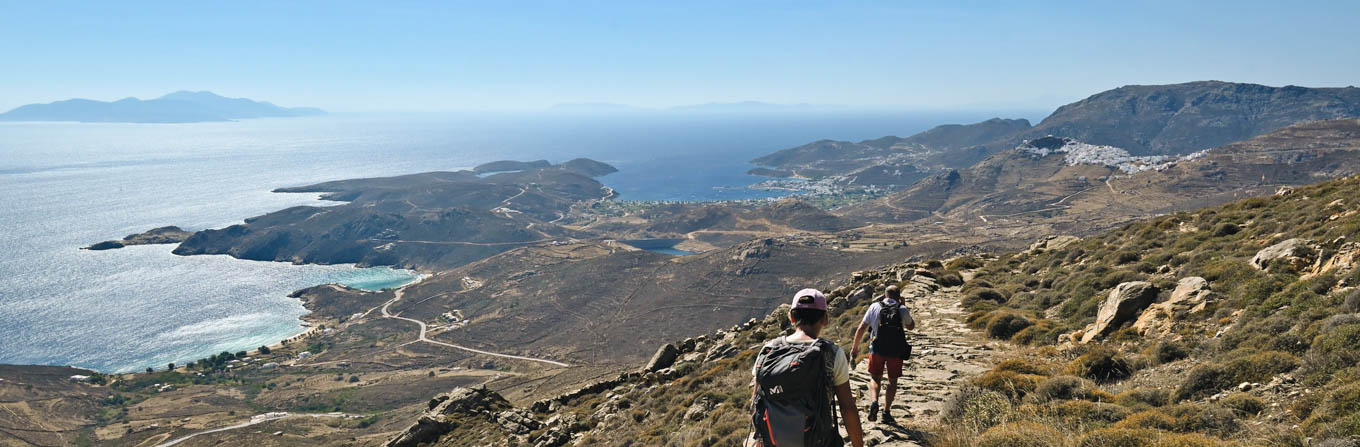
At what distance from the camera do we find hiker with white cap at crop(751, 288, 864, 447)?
15.8 feet

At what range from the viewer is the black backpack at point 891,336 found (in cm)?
937

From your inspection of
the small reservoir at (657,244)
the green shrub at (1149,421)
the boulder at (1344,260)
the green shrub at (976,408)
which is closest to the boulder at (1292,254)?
the boulder at (1344,260)

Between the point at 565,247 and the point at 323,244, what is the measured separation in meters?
65.4

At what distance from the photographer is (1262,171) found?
483 feet

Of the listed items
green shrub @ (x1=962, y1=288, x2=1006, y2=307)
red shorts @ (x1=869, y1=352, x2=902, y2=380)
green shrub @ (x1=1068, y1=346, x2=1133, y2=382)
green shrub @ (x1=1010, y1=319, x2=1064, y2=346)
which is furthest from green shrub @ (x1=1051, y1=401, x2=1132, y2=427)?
green shrub @ (x1=962, y1=288, x2=1006, y2=307)

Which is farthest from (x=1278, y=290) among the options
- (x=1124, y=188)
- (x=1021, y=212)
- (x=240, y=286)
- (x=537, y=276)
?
(x=1124, y=188)

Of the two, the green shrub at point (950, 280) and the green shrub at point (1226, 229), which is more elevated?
the green shrub at point (1226, 229)

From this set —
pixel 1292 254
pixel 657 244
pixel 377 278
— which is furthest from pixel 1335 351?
pixel 657 244

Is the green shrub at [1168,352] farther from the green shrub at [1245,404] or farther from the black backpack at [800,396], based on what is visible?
the black backpack at [800,396]

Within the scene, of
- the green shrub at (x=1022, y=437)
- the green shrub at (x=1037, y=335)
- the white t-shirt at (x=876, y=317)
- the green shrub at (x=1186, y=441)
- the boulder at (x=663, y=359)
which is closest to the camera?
the green shrub at (x=1186, y=441)

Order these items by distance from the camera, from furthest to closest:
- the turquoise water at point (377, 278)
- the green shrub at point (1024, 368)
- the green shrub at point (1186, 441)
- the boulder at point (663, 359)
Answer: the turquoise water at point (377, 278) < the boulder at point (663, 359) < the green shrub at point (1024, 368) < the green shrub at point (1186, 441)

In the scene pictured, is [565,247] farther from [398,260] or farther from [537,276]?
[398,260]

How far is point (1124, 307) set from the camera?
13977 millimetres

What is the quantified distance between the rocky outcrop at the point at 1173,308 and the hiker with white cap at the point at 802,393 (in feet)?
38.0
